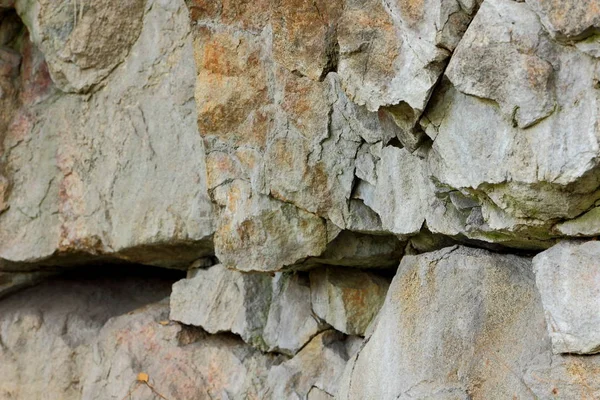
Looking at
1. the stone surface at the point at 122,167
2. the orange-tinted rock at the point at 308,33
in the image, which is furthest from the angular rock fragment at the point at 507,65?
the stone surface at the point at 122,167

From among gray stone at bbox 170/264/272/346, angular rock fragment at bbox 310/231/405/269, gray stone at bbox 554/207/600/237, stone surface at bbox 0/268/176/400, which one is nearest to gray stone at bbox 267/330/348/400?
gray stone at bbox 170/264/272/346

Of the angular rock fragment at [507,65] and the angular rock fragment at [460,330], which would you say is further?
the angular rock fragment at [460,330]

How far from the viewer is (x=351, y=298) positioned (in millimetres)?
2506

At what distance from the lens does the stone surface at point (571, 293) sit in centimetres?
156

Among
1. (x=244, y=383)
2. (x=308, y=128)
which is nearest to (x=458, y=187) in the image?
(x=308, y=128)

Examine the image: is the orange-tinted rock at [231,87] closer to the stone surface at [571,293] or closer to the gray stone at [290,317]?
the gray stone at [290,317]

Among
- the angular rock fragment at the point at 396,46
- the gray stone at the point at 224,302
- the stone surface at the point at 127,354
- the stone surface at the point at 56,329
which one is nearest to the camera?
the angular rock fragment at the point at 396,46

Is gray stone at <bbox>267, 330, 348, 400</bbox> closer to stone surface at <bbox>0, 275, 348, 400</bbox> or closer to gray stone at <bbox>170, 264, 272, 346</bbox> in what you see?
stone surface at <bbox>0, 275, 348, 400</bbox>

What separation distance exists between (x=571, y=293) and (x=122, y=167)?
1872mm

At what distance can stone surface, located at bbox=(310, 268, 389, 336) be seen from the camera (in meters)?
2.50

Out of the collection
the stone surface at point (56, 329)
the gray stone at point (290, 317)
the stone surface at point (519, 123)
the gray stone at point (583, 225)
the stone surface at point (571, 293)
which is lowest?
the stone surface at point (56, 329)

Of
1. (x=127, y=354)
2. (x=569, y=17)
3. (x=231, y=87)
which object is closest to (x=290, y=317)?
(x=127, y=354)

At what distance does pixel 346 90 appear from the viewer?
6.26 ft

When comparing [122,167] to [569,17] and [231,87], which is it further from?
[569,17]
